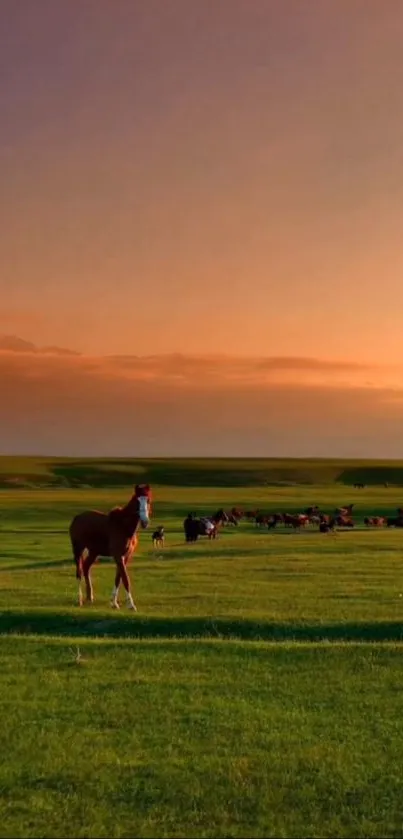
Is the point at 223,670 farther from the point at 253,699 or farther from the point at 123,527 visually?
the point at 123,527

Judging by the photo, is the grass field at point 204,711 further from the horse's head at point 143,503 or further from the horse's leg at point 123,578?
the horse's head at point 143,503

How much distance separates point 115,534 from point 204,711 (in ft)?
40.8

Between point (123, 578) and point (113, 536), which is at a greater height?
point (113, 536)

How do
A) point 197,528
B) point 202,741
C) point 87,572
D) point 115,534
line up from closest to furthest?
point 202,741 → point 115,534 → point 87,572 → point 197,528

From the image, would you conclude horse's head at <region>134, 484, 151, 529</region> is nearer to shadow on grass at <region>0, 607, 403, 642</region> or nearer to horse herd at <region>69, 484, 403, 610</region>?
horse herd at <region>69, 484, 403, 610</region>

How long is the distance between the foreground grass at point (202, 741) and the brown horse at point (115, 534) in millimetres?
6355

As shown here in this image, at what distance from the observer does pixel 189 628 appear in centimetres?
2175

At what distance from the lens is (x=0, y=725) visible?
517 inches

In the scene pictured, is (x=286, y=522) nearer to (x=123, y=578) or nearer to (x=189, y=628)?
(x=123, y=578)

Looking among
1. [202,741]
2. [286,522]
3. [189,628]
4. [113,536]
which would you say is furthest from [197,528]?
[202,741]

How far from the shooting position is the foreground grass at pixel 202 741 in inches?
386

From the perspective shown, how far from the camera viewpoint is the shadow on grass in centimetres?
2127

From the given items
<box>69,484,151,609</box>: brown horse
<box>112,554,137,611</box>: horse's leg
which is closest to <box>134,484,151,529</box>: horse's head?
<box>69,484,151,609</box>: brown horse

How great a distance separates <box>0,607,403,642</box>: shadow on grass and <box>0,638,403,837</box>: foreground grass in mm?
2961
